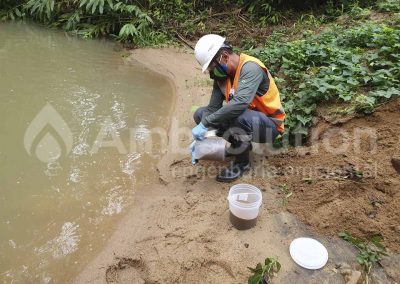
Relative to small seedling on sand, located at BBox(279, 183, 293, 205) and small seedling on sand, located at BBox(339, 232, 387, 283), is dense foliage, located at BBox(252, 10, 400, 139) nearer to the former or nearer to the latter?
small seedling on sand, located at BBox(279, 183, 293, 205)

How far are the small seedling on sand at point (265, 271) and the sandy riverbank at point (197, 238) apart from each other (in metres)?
0.08

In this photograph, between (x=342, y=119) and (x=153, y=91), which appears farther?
(x=153, y=91)

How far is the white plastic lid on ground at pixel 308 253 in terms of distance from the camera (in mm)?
2856

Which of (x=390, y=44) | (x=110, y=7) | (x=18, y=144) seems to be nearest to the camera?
(x=18, y=144)

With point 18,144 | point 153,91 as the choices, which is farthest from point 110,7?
point 18,144

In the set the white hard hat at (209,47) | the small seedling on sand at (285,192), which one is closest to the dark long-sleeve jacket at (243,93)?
the white hard hat at (209,47)

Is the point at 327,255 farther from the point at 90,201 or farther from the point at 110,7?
the point at 110,7

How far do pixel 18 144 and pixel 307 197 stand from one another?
339cm

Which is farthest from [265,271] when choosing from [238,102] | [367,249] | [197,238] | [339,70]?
[339,70]

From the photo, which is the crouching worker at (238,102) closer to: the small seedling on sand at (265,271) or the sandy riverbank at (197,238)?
the sandy riverbank at (197,238)

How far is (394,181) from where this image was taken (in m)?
3.36

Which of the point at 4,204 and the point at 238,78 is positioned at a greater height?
the point at 238,78

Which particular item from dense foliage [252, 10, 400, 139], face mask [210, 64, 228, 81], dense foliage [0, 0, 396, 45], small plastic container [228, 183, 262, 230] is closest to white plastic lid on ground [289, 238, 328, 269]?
small plastic container [228, 183, 262, 230]

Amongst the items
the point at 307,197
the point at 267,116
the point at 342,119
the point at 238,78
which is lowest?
the point at 307,197
